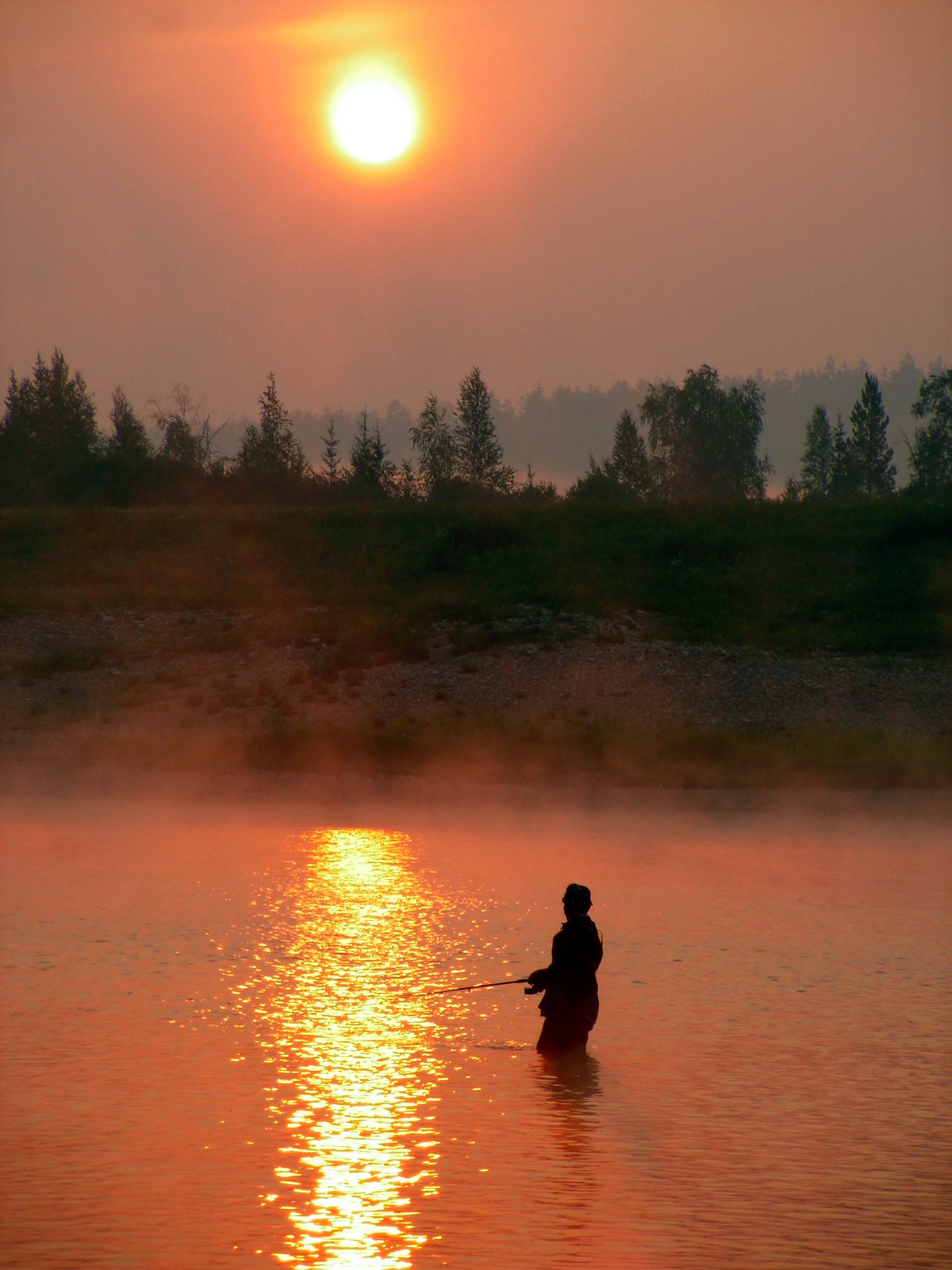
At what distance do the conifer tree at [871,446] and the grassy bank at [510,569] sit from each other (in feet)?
226

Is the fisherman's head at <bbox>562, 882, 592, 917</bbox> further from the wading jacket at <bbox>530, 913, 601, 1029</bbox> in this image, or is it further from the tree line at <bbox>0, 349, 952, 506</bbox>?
the tree line at <bbox>0, 349, 952, 506</bbox>

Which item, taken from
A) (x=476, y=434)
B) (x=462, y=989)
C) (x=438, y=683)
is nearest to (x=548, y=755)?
(x=438, y=683)

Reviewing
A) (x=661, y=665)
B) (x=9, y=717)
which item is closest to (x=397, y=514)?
(x=661, y=665)

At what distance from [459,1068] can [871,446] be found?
123m

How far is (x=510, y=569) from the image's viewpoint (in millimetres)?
52375

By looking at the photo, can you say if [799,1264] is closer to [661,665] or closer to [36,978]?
[36,978]

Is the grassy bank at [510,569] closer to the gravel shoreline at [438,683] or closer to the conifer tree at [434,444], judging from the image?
the gravel shoreline at [438,683]

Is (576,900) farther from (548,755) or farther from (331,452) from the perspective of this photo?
(331,452)

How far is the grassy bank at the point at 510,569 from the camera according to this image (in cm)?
4641

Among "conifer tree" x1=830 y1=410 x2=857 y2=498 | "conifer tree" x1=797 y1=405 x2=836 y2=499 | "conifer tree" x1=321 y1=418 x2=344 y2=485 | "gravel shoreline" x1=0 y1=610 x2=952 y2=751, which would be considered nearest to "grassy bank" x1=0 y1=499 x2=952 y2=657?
"gravel shoreline" x1=0 y1=610 x2=952 y2=751

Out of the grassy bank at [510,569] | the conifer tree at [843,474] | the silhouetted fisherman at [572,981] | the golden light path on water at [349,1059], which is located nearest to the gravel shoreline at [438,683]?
the grassy bank at [510,569]

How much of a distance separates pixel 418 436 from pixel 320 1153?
117 m

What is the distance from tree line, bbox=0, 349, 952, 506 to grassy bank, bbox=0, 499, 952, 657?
23.5 ft

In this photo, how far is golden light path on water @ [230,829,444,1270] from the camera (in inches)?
290
